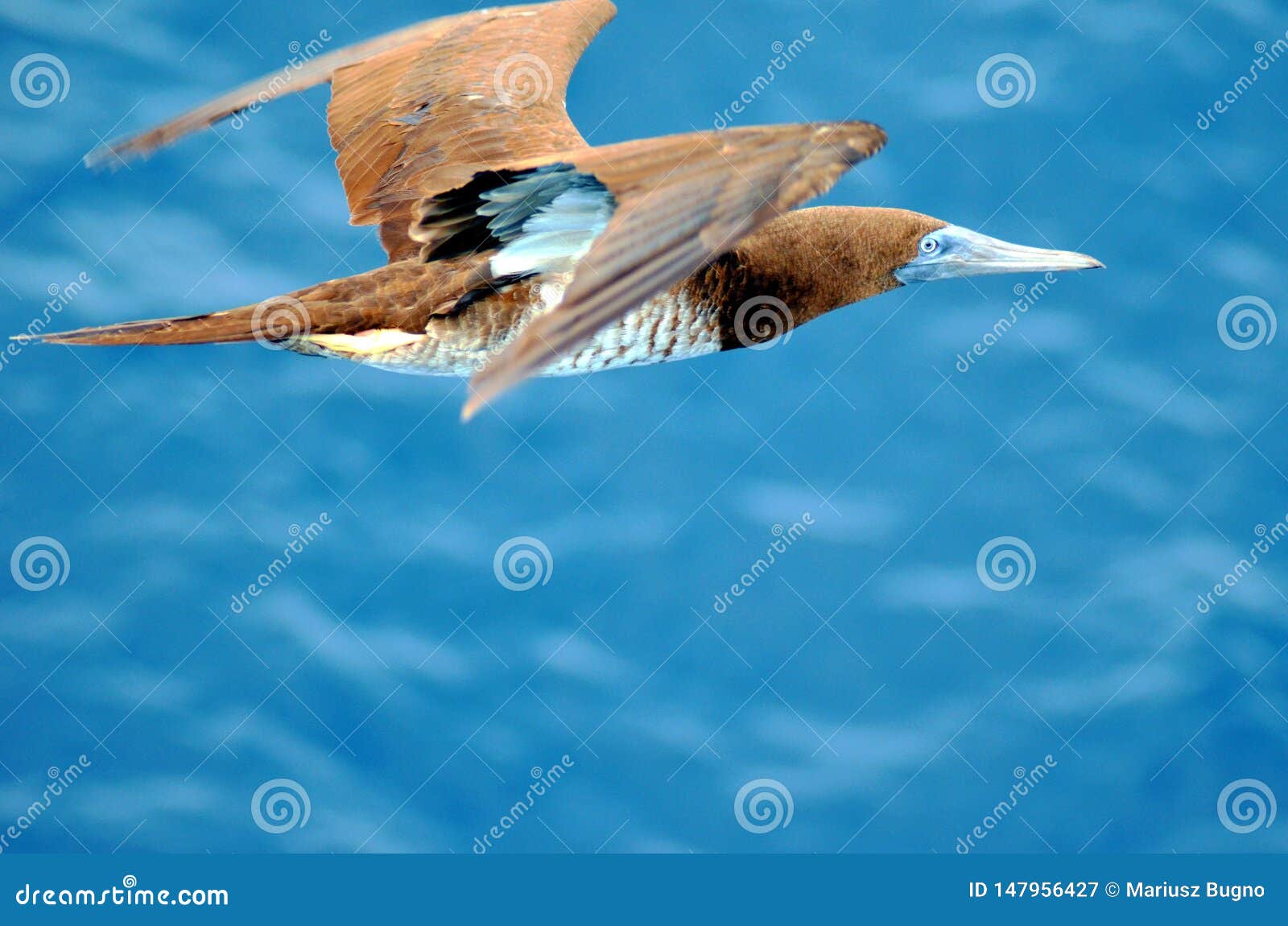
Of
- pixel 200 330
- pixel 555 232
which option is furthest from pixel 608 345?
pixel 200 330

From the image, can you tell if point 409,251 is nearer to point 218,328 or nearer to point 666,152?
point 218,328

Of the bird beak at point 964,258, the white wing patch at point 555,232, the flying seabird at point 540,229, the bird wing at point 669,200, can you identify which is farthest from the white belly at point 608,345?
the bird beak at point 964,258

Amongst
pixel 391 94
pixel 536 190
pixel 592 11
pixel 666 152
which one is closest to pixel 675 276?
pixel 666 152

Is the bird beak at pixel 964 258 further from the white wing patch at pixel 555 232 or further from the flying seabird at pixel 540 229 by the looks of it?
the white wing patch at pixel 555 232

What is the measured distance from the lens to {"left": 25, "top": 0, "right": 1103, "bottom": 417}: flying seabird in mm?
4477

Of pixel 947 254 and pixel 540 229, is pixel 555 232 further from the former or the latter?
pixel 947 254

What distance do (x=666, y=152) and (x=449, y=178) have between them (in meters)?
1.76

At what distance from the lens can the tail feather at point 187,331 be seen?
17.3 ft

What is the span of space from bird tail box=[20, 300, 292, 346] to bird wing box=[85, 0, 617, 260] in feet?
2.23

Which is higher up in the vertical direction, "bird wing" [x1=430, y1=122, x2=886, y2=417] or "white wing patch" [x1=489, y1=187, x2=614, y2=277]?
"white wing patch" [x1=489, y1=187, x2=614, y2=277]

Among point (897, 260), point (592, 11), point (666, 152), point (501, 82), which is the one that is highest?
point (592, 11)

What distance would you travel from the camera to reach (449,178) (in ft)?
20.0

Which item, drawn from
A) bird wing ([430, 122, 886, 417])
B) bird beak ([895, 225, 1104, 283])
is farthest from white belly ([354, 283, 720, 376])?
bird beak ([895, 225, 1104, 283])

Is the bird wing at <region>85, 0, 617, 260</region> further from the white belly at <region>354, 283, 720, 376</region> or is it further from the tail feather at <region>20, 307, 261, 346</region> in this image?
the tail feather at <region>20, 307, 261, 346</region>
